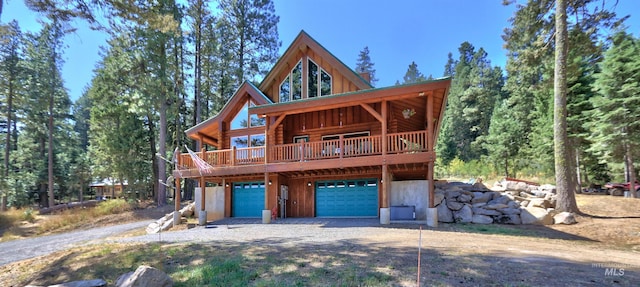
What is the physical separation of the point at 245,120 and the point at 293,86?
10.9ft

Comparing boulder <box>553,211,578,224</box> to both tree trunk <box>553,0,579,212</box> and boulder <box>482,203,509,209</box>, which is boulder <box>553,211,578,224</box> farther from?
boulder <box>482,203,509,209</box>

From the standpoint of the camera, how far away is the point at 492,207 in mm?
12727

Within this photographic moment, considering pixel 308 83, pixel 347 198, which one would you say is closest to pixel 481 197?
pixel 347 198

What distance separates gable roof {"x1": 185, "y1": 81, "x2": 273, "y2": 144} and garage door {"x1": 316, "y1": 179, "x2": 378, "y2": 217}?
17.9 feet

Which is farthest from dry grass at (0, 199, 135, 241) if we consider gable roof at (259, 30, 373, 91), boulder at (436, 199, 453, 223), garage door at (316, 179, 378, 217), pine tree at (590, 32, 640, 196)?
pine tree at (590, 32, 640, 196)

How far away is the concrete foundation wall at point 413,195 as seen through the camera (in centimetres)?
1320

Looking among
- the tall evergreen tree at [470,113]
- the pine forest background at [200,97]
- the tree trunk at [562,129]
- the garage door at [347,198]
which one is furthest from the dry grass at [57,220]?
the tall evergreen tree at [470,113]

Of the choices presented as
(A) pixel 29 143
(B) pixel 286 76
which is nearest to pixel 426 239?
(B) pixel 286 76

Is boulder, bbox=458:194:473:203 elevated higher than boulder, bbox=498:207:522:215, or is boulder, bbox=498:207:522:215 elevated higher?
boulder, bbox=458:194:473:203

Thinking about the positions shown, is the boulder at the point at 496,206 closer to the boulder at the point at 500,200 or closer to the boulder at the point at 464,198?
the boulder at the point at 500,200

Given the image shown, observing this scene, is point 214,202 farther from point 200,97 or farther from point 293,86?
point 200,97

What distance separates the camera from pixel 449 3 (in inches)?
1009

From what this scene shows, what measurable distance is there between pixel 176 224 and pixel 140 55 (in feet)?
42.6

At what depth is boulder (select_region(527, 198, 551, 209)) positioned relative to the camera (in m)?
13.2
